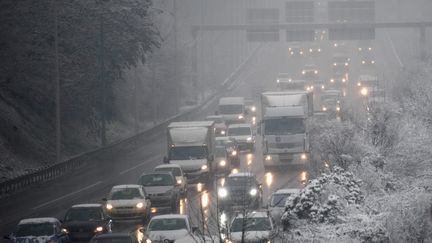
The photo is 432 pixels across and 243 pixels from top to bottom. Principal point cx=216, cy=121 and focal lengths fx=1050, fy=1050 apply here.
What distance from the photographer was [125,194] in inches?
1544

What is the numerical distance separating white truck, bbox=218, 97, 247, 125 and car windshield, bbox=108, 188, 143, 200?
38.6 meters

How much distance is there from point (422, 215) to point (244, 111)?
52.0 metres

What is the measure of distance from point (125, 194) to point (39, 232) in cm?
773

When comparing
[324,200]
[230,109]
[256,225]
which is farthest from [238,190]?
[230,109]

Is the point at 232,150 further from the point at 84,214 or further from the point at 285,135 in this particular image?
the point at 84,214

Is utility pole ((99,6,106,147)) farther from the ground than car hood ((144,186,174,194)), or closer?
farther from the ground

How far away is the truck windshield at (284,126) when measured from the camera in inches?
2136

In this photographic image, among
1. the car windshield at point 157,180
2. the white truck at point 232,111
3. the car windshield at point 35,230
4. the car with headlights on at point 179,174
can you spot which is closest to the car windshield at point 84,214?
the car windshield at point 35,230

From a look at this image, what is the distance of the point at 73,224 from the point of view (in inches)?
1366

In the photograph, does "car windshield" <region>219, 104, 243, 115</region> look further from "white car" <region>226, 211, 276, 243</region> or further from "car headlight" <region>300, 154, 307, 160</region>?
"white car" <region>226, 211, 276, 243</region>

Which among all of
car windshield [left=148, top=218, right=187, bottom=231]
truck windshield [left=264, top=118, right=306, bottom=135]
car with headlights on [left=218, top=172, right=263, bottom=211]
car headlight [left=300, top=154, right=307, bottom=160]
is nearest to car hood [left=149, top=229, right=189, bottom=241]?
car windshield [left=148, top=218, right=187, bottom=231]

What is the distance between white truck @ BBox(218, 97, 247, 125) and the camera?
78.4 meters

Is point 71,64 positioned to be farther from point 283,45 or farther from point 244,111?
point 283,45

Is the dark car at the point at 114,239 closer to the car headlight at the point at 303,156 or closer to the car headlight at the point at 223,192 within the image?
the car headlight at the point at 223,192
